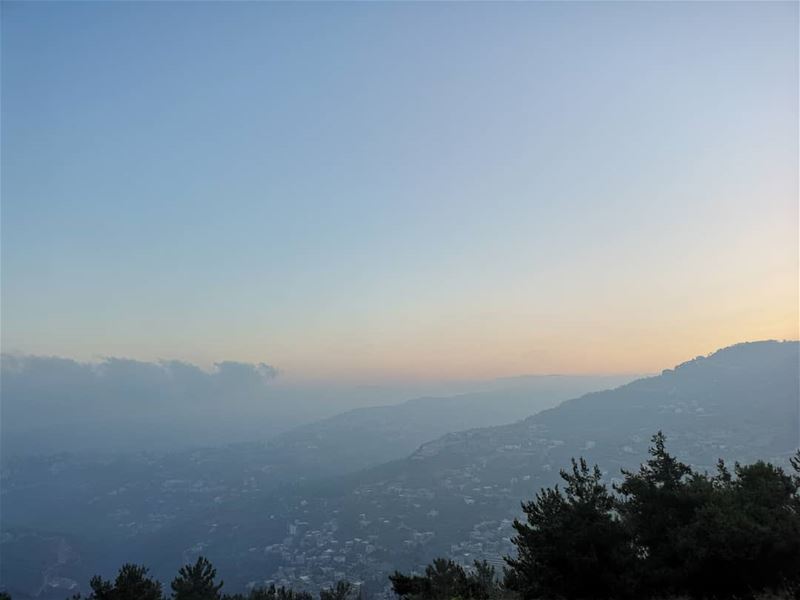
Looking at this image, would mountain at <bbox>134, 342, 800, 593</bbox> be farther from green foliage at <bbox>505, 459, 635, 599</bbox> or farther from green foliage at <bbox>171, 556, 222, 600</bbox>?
green foliage at <bbox>505, 459, 635, 599</bbox>

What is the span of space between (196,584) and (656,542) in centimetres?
2330

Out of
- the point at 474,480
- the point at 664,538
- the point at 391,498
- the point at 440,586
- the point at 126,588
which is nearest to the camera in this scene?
the point at 664,538

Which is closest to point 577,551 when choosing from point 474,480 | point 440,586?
point 440,586

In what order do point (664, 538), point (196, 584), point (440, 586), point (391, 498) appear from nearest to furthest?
point (664, 538)
point (440, 586)
point (196, 584)
point (391, 498)

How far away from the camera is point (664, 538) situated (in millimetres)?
16016

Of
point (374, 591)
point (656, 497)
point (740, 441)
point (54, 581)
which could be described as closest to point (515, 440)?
point (740, 441)

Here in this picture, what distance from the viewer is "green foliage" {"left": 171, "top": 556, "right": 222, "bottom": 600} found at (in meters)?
22.1

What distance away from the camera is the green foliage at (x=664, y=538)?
13466 mm

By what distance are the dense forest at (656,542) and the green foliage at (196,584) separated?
11759mm

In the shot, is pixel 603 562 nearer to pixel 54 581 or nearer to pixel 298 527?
pixel 298 527

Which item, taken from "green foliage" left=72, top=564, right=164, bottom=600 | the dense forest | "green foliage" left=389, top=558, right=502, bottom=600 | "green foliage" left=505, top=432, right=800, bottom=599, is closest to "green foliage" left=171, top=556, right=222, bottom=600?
"green foliage" left=72, top=564, right=164, bottom=600

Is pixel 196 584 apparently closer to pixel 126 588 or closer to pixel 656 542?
pixel 126 588

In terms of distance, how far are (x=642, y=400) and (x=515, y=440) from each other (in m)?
64.2

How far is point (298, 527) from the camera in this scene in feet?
362
